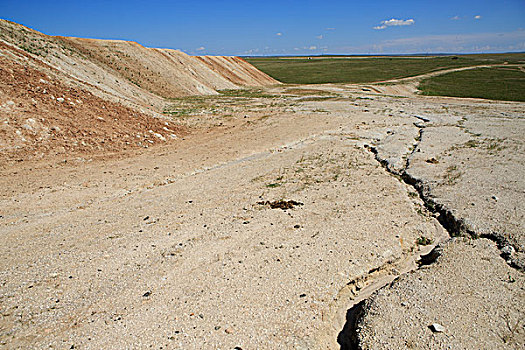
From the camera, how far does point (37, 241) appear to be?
6.64 meters

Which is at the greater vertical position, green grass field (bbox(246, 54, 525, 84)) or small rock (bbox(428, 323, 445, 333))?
green grass field (bbox(246, 54, 525, 84))

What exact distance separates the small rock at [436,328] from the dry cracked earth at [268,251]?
0.02 m

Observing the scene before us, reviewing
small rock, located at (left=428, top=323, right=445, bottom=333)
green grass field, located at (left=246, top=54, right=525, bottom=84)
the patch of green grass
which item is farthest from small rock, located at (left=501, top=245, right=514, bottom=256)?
green grass field, located at (left=246, top=54, right=525, bottom=84)

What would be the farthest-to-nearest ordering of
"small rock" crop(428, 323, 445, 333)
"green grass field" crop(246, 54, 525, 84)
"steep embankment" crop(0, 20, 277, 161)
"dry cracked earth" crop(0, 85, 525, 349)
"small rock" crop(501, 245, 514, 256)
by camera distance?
1. "green grass field" crop(246, 54, 525, 84)
2. "steep embankment" crop(0, 20, 277, 161)
3. "small rock" crop(501, 245, 514, 256)
4. "dry cracked earth" crop(0, 85, 525, 349)
5. "small rock" crop(428, 323, 445, 333)

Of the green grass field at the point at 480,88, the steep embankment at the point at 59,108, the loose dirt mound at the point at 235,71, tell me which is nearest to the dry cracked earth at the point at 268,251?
the steep embankment at the point at 59,108

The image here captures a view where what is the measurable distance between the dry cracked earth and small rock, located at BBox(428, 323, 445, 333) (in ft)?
0.05

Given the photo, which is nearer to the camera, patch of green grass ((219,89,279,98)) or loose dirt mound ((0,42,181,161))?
loose dirt mound ((0,42,181,161))

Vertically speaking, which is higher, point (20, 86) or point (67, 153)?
point (20, 86)

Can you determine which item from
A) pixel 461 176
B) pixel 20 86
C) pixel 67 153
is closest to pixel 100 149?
pixel 67 153

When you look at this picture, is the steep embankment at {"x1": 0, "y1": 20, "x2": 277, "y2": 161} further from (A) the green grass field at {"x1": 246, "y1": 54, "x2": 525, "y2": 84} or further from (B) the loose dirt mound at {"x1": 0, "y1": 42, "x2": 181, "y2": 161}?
(A) the green grass field at {"x1": 246, "y1": 54, "x2": 525, "y2": 84}

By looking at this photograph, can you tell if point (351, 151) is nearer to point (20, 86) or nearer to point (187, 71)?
point (20, 86)

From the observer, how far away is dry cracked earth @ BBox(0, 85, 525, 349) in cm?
437

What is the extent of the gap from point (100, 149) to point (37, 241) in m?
6.93

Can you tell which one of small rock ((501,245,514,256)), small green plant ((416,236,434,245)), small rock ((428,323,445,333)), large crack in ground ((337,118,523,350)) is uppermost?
small rock ((428,323,445,333))
